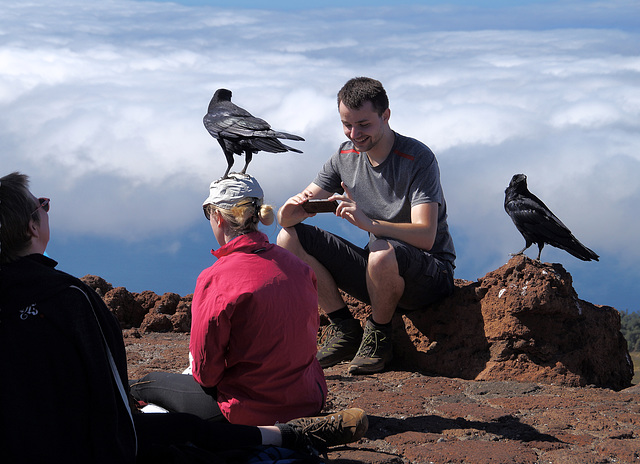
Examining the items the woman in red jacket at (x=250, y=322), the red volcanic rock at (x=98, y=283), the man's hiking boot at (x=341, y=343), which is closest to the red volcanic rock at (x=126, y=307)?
the red volcanic rock at (x=98, y=283)

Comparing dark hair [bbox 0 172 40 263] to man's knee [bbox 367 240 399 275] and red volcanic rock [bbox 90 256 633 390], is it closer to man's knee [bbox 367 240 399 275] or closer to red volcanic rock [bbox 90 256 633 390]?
man's knee [bbox 367 240 399 275]

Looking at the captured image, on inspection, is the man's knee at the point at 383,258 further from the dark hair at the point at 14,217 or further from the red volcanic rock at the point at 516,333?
the dark hair at the point at 14,217

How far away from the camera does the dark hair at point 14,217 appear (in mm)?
Result: 2594

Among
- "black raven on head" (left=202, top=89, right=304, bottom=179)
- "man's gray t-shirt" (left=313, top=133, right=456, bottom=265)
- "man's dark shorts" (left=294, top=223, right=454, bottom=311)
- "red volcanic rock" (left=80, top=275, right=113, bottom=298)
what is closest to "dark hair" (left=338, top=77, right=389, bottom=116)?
"man's gray t-shirt" (left=313, top=133, right=456, bottom=265)

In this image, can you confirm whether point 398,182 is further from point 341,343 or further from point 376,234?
point 341,343

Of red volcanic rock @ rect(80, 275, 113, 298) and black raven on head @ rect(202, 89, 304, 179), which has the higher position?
black raven on head @ rect(202, 89, 304, 179)

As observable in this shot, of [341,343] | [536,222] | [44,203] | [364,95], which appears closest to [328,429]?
[44,203]

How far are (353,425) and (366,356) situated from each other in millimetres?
2015

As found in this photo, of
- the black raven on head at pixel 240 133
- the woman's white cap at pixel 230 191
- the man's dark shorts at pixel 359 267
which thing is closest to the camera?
the woman's white cap at pixel 230 191

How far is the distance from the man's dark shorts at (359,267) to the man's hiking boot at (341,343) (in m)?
0.30

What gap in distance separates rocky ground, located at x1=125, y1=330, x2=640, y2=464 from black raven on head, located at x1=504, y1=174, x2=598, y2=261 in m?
1.17

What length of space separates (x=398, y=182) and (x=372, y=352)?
1.31 meters

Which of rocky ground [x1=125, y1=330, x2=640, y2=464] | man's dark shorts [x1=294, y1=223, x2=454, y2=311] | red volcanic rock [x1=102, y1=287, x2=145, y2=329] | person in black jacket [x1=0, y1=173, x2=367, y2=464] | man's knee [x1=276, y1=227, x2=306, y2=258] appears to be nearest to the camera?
person in black jacket [x1=0, y1=173, x2=367, y2=464]

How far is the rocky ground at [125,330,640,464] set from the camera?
142 inches
